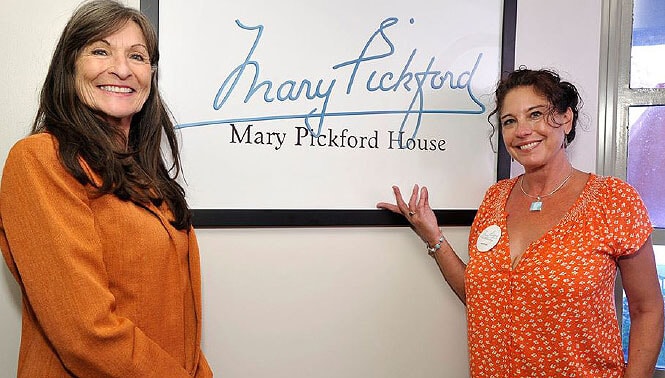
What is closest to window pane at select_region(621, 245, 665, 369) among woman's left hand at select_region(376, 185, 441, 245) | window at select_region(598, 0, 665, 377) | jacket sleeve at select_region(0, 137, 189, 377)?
window at select_region(598, 0, 665, 377)

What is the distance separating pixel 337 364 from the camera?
5.62ft

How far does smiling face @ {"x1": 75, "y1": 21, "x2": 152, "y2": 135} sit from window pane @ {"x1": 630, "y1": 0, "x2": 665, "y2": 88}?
1.54 m

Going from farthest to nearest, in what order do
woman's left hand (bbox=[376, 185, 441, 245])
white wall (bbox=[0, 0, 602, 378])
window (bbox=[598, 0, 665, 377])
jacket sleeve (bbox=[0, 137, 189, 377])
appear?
window (bbox=[598, 0, 665, 377]) < woman's left hand (bbox=[376, 185, 441, 245]) < white wall (bbox=[0, 0, 602, 378]) < jacket sleeve (bbox=[0, 137, 189, 377])

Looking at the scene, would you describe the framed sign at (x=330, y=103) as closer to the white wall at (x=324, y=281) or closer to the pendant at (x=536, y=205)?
the white wall at (x=324, y=281)

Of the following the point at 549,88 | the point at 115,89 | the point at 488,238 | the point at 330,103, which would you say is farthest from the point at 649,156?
the point at 115,89

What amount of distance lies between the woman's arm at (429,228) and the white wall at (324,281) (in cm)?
4

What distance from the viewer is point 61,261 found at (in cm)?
101

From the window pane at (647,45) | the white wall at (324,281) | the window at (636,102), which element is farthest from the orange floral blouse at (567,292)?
the window pane at (647,45)

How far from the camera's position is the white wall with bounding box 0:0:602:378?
139 cm

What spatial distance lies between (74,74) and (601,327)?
1287mm

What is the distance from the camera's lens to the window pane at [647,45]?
1.99 meters

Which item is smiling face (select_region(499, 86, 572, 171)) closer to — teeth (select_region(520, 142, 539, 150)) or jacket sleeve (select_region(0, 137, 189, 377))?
teeth (select_region(520, 142, 539, 150))

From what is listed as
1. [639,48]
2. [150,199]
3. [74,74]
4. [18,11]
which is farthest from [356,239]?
[639,48]

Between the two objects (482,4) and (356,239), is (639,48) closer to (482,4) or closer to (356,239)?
(482,4)
